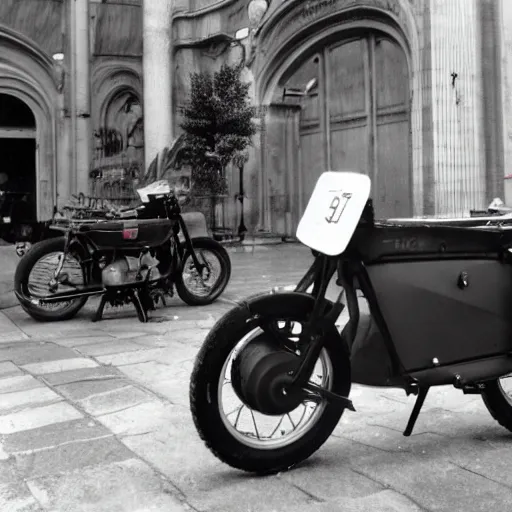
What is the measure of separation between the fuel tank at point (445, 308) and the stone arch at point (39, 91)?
1706 cm

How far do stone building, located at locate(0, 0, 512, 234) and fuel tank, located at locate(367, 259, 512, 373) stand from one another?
4698 mm

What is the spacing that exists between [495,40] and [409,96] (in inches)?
62.3

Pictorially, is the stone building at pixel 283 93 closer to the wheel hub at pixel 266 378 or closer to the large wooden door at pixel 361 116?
the large wooden door at pixel 361 116

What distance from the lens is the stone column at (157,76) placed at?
Result: 16.1 m

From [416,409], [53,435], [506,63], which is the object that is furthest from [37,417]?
[506,63]

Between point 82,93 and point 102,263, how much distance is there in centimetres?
1340

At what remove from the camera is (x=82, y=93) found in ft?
60.5

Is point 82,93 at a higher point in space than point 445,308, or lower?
higher

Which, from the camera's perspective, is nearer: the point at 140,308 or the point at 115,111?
the point at 140,308

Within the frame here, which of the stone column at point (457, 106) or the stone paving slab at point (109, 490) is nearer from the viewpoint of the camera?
the stone paving slab at point (109, 490)

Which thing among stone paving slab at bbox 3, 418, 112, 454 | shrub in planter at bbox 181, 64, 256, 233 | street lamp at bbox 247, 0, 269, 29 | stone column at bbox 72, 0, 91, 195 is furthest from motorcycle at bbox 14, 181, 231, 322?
stone column at bbox 72, 0, 91, 195

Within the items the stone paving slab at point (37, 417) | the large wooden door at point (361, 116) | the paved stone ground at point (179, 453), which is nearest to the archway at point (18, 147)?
the large wooden door at point (361, 116)

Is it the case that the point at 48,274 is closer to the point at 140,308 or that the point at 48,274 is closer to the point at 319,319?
the point at 140,308

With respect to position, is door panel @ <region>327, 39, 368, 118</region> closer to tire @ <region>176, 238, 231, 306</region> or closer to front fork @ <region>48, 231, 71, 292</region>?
tire @ <region>176, 238, 231, 306</region>
